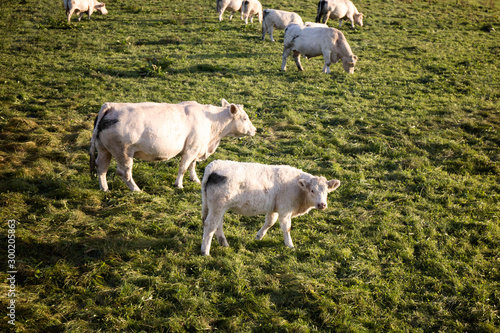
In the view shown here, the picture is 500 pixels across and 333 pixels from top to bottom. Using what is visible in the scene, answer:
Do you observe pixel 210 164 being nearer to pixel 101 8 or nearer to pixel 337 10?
pixel 337 10

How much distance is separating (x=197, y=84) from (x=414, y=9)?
89.5 ft

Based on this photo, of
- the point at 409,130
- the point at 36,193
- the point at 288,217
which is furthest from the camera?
the point at 409,130

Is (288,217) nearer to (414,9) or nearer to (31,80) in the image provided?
(31,80)

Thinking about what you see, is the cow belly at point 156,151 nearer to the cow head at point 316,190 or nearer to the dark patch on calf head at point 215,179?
the dark patch on calf head at point 215,179

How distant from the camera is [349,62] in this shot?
18.3 m

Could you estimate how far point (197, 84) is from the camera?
15.6 meters

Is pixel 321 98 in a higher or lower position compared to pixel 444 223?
higher

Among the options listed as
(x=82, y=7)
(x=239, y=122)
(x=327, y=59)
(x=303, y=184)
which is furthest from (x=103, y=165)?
(x=82, y=7)

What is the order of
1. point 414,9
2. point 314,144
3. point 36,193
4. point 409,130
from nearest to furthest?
point 36,193, point 314,144, point 409,130, point 414,9

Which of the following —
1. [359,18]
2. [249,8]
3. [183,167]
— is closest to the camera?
[183,167]

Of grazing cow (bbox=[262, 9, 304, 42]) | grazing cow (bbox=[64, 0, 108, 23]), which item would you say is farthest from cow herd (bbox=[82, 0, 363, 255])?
grazing cow (bbox=[64, 0, 108, 23])

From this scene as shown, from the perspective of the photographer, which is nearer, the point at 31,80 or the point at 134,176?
the point at 134,176

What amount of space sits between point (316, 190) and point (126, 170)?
14.9ft

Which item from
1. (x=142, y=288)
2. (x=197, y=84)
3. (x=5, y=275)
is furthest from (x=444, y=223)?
(x=197, y=84)
